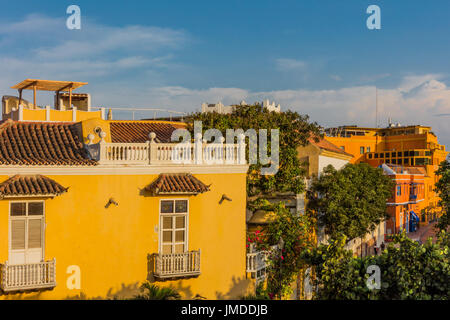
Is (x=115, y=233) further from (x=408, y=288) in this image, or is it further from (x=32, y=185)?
(x=408, y=288)

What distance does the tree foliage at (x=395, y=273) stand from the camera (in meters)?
13.4

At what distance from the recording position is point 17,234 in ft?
53.8

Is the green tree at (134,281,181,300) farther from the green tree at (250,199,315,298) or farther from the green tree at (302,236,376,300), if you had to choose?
the green tree at (250,199,315,298)

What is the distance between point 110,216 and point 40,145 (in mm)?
3589

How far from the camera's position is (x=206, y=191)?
18.5 metres

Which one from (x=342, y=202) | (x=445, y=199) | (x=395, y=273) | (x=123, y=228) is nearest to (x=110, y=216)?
(x=123, y=228)

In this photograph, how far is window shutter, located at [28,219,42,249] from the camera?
1652 centimetres

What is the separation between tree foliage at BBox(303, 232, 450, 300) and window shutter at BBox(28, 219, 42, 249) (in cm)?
883

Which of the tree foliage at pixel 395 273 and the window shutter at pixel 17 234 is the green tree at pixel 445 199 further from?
the window shutter at pixel 17 234

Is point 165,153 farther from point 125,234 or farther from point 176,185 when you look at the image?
point 125,234

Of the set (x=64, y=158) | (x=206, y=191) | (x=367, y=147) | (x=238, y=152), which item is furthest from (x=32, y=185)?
(x=367, y=147)

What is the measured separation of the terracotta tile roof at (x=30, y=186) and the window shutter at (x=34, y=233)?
3.69ft
